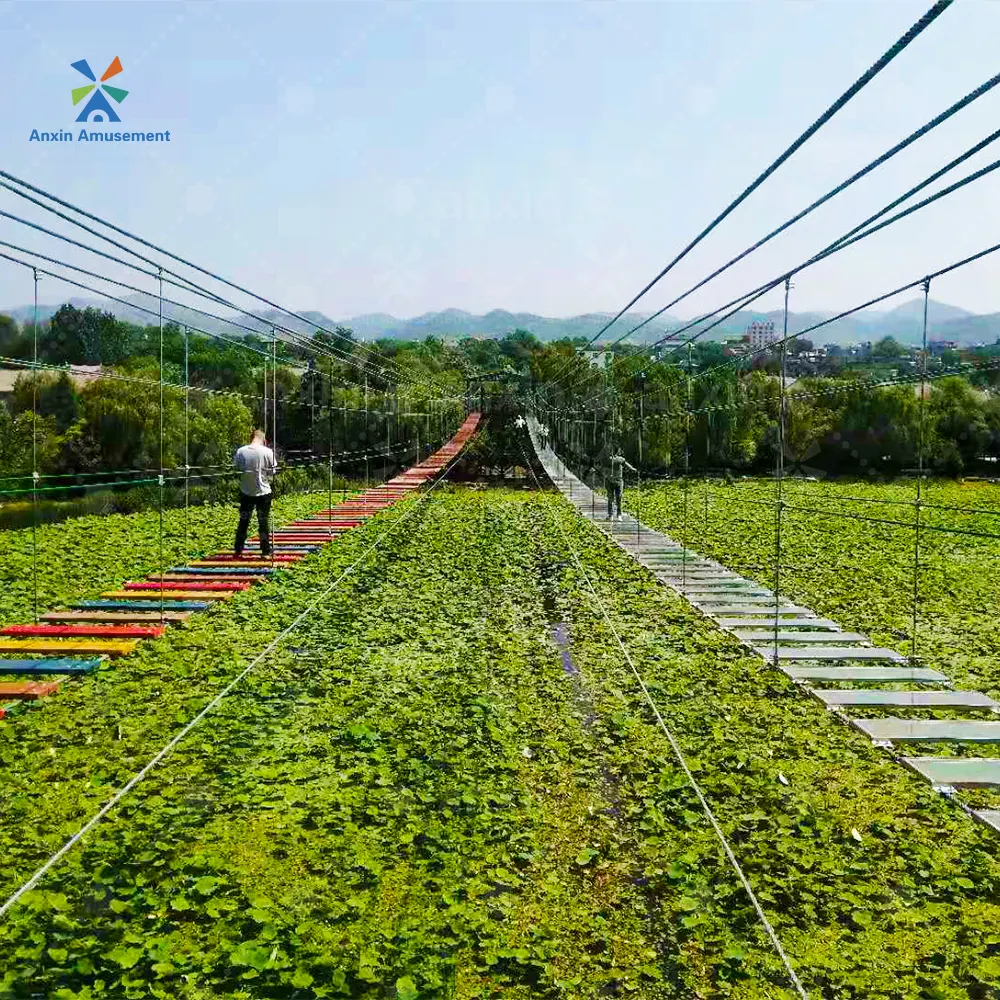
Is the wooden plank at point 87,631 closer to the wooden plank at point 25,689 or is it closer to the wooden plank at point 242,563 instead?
the wooden plank at point 25,689

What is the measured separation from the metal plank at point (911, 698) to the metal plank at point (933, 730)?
5.8 inches

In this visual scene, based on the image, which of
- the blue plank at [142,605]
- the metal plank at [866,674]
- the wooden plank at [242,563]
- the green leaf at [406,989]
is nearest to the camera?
the green leaf at [406,989]

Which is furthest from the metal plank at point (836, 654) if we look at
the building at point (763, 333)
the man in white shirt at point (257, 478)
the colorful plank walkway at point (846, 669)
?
the building at point (763, 333)

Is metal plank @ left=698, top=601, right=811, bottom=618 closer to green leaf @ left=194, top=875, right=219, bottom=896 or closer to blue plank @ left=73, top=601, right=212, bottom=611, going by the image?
blue plank @ left=73, top=601, right=212, bottom=611

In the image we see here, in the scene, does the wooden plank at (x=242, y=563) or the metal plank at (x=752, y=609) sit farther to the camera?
the wooden plank at (x=242, y=563)

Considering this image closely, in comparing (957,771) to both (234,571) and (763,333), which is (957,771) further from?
(763,333)

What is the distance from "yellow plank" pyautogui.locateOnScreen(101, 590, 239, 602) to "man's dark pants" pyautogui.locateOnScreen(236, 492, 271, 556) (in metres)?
1.44

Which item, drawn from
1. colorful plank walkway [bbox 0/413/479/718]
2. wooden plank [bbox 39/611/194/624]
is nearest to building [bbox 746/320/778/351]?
colorful plank walkway [bbox 0/413/479/718]

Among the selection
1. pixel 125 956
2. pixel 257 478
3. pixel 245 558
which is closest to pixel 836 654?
pixel 125 956

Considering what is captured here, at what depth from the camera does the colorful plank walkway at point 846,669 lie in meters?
3.18

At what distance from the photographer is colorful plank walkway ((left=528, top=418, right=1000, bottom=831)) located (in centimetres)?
318

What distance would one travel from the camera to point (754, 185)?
3873 mm

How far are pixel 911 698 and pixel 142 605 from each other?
4.31 metres

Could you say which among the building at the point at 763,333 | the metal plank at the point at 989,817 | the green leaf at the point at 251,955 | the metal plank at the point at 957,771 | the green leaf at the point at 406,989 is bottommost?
the green leaf at the point at 406,989
